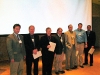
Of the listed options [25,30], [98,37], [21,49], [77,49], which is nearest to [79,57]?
[77,49]

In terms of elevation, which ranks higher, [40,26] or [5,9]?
[5,9]

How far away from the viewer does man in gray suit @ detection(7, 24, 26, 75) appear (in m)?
3.42

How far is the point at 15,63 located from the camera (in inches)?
138

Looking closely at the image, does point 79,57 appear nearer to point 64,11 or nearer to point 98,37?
point 64,11

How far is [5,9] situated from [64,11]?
2.06 m

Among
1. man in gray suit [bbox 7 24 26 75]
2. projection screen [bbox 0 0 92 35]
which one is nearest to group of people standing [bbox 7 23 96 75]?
man in gray suit [bbox 7 24 26 75]

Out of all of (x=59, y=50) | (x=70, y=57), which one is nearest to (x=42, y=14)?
(x=59, y=50)

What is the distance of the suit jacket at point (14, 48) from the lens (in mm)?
3410

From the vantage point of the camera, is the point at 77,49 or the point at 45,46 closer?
the point at 45,46

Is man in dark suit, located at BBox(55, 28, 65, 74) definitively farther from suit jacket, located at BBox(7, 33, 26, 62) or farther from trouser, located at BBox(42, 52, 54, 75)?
suit jacket, located at BBox(7, 33, 26, 62)

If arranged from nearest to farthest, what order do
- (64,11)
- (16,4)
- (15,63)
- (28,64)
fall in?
1. (15,63)
2. (28,64)
3. (16,4)
4. (64,11)

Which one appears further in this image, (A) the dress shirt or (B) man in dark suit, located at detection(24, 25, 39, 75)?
(A) the dress shirt

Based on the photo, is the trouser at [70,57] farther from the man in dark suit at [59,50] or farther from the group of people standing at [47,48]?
the man in dark suit at [59,50]

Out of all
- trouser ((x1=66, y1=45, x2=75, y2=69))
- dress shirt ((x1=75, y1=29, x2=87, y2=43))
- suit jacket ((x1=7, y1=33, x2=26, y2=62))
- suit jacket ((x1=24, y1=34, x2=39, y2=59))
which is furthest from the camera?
dress shirt ((x1=75, y1=29, x2=87, y2=43))
